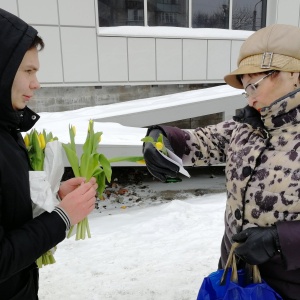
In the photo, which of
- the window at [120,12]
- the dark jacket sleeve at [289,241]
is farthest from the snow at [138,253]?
the window at [120,12]

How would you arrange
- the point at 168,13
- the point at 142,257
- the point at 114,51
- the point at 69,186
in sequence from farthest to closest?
the point at 168,13 < the point at 114,51 < the point at 142,257 < the point at 69,186

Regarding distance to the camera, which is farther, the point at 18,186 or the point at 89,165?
the point at 89,165

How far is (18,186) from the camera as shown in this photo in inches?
46.8

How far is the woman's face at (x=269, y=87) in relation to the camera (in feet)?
4.46

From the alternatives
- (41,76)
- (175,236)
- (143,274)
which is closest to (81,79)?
(41,76)

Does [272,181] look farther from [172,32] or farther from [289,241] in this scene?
[172,32]

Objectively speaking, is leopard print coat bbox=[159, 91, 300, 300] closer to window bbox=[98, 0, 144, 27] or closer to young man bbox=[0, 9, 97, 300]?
young man bbox=[0, 9, 97, 300]

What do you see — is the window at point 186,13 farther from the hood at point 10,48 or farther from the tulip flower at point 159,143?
the hood at point 10,48

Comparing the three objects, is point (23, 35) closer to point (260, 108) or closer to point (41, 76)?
point (260, 108)

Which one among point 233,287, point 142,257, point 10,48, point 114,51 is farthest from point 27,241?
point 114,51

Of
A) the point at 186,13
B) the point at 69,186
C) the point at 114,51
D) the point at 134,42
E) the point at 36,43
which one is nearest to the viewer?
the point at 36,43

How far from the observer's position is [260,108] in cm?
142

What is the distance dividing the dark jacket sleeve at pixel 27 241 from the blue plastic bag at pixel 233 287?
63cm

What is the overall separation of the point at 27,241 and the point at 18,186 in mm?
185
